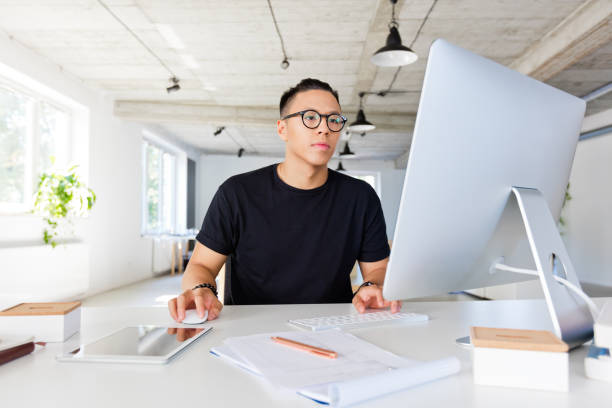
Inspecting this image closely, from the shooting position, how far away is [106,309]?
1.28 m

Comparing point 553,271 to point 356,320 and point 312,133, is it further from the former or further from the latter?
point 312,133

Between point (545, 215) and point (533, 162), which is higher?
point (533, 162)

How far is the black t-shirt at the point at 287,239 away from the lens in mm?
1621

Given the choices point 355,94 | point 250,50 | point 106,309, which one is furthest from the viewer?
point 355,94

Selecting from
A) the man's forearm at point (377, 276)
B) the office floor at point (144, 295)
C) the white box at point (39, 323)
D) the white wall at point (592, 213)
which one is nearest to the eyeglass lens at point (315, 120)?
the man's forearm at point (377, 276)

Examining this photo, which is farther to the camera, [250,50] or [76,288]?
[76,288]

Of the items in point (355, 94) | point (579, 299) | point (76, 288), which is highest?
point (355, 94)

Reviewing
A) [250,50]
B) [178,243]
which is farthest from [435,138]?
[178,243]

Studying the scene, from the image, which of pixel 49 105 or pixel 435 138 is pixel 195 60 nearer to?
pixel 49 105

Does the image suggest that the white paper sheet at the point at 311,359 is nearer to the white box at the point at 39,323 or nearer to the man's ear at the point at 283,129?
the white box at the point at 39,323

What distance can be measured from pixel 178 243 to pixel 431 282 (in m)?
8.86

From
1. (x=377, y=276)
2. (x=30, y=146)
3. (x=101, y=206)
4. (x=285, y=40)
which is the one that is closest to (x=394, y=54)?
(x=285, y=40)

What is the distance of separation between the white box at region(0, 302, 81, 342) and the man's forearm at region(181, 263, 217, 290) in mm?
450

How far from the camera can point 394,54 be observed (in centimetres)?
340
